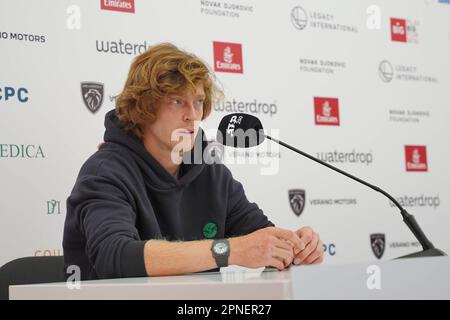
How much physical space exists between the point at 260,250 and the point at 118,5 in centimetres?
176

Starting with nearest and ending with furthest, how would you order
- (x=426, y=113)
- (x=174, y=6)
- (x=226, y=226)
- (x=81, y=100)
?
(x=226, y=226) < (x=81, y=100) < (x=174, y=6) < (x=426, y=113)

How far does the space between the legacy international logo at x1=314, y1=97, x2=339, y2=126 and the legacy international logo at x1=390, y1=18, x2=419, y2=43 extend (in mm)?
598

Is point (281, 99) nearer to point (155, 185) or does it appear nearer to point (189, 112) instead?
point (189, 112)

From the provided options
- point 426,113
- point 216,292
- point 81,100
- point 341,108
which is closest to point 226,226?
point 81,100

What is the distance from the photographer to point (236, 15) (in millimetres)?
3221

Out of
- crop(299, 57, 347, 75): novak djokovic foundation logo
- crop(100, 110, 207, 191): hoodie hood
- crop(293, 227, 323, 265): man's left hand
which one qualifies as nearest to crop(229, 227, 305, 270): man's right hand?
crop(293, 227, 323, 265): man's left hand

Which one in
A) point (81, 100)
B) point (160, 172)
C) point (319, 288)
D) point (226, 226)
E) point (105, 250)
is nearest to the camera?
point (319, 288)

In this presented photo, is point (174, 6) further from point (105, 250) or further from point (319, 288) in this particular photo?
point (319, 288)

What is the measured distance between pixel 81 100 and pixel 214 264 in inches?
57.6

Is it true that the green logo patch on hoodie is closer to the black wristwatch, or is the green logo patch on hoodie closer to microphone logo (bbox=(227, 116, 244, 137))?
microphone logo (bbox=(227, 116, 244, 137))

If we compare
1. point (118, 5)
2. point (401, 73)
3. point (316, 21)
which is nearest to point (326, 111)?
point (316, 21)

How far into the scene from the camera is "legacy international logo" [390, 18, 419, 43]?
3.77 metres

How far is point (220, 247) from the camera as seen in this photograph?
142cm

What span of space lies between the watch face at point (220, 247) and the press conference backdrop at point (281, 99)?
1315 millimetres
